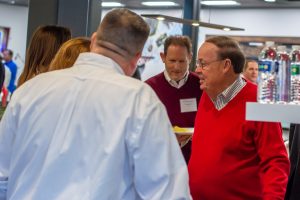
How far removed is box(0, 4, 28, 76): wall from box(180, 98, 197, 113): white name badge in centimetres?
1088

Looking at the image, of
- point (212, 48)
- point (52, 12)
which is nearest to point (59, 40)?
point (212, 48)

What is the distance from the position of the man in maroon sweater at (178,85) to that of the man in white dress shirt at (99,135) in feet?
5.96

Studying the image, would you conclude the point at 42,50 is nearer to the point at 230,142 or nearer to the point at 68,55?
the point at 68,55

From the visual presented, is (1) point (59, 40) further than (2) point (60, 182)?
Yes

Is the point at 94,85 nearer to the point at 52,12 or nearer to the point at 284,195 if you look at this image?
the point at 284,195

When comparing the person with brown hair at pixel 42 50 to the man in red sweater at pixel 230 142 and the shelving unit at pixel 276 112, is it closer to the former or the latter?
the man in red sweater at pixel 230 142

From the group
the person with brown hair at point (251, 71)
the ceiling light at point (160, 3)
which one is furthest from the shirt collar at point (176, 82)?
the ceiling light at point (160, 3)

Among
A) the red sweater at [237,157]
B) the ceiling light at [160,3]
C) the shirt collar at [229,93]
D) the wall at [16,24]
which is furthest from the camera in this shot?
the wall at [16,24]

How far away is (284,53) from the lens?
68.2 inches

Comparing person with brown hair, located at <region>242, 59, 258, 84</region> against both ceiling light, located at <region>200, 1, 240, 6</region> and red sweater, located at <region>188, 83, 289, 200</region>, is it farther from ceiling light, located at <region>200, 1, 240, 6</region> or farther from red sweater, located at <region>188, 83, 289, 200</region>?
ceiling light, located at <region>200, 1, 240, 6</region>

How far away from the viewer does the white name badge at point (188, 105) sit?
3408mm

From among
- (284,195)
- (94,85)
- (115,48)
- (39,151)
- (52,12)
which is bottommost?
(284,195)

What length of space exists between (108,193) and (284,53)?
0.77 metres

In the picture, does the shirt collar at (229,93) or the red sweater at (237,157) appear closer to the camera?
the red sweater at (237,157)
